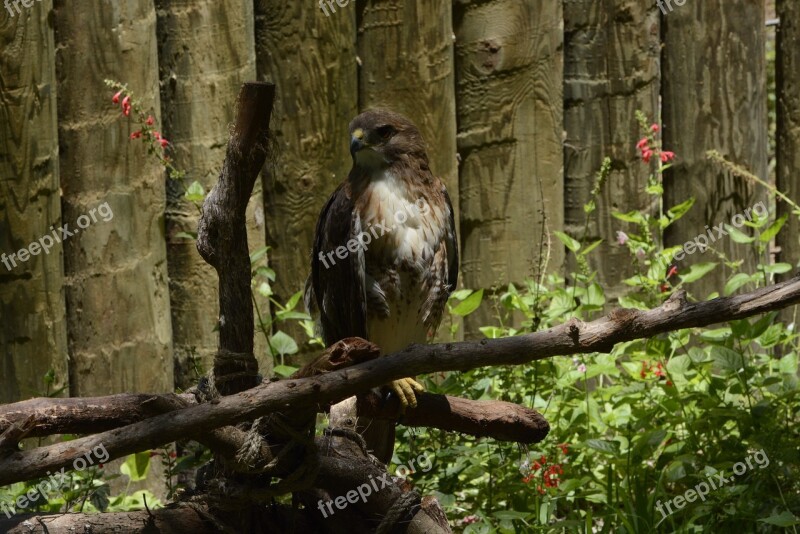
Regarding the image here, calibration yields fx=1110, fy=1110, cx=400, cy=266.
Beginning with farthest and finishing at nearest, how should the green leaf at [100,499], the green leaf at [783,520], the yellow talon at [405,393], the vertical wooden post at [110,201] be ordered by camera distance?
the vertical wooden post at [110,201]
the green leaf at [100,499]
the green leaf at [783,520]
the yellow talon at [405,393]

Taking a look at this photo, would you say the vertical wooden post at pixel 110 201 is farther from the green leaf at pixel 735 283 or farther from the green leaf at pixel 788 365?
the green leaf at pixel 788 365

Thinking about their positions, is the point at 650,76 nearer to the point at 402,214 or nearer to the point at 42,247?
the point at 402,214

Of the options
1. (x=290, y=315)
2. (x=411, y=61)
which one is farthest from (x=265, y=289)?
(x=411, y=61)

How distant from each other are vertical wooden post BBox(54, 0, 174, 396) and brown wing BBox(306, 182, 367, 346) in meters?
0.86

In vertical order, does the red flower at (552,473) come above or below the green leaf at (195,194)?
below

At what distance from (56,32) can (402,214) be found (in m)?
1.57

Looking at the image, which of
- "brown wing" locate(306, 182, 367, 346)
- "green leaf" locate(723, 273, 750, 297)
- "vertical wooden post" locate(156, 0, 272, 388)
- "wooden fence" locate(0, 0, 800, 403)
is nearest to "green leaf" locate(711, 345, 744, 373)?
"green leaf" locate(723, 273, 750, 297)

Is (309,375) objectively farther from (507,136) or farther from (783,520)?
(507,136)

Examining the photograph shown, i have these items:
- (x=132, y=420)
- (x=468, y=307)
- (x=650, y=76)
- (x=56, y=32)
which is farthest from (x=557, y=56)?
(x=132, y=420)

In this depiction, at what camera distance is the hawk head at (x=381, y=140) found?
4.07 m

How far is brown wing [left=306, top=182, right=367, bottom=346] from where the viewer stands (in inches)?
160

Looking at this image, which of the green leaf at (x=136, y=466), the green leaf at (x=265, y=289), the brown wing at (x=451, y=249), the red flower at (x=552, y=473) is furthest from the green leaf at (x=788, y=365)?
the green leaf at (x=136, y=466)

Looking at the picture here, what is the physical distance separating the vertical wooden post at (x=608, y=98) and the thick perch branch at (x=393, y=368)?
8.57ft

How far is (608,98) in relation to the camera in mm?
5238
